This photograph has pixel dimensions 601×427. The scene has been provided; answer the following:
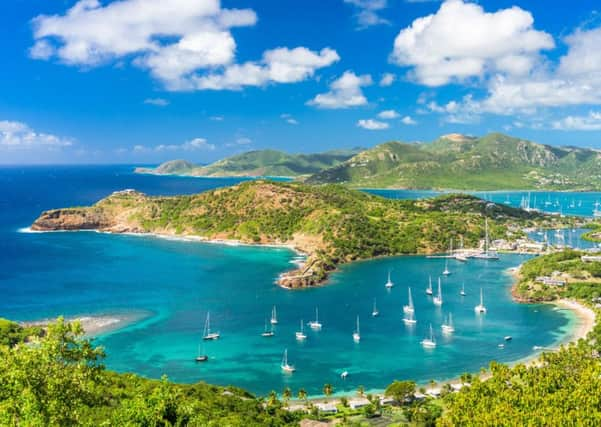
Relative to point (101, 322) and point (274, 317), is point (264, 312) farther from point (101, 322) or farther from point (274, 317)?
point (101, 322)

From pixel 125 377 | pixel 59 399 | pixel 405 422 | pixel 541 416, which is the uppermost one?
pixel 59 399

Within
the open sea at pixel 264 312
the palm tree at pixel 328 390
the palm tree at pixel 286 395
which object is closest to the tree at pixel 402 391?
the open sea at pixel 264 312

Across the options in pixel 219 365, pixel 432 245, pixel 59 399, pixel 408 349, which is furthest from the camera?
pixel 432 245

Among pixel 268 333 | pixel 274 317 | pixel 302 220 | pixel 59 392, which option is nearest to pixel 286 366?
pixel 268 333

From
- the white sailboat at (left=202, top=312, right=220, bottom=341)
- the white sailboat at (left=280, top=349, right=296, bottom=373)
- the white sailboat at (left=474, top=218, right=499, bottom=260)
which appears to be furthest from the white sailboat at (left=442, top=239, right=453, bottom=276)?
the white sailboat at (left=280, top=349, right=296, bottom=373)

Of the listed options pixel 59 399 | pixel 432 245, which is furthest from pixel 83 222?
pixel 59 399

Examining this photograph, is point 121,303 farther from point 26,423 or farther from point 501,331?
point 26,423

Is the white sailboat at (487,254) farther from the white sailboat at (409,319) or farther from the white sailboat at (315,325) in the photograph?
the white sailboat at (315,325)
